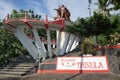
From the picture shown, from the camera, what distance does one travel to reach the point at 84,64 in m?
21.3

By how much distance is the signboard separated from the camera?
20656mm

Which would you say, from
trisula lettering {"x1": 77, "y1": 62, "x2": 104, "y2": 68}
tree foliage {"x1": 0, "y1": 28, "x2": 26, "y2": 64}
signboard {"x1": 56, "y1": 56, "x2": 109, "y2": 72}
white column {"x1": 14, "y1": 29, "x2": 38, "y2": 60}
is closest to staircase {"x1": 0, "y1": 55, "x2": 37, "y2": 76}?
tree foliage {"x1": 0, "y1": 28, "x2": 26, "y2": 64}

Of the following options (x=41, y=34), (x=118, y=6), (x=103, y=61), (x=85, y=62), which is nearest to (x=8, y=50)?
(x=85, y=62)

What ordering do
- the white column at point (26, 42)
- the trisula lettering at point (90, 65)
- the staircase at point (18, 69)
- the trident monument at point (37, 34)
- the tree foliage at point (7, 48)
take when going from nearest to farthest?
the trisula lettering at point (90, 65) < the staircase at point (18, 69) < the trident monument at point (37, 34) < the white column at point (26, 42) < the tree foliage at point (7, 48)

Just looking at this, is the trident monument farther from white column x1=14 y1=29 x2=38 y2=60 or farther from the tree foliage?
the tree foliage

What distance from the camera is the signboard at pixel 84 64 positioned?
67.8ft

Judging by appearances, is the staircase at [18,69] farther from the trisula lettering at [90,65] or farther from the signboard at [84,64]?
the trisula lettering at [90,65]

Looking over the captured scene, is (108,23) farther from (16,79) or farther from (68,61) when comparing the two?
(16,79)

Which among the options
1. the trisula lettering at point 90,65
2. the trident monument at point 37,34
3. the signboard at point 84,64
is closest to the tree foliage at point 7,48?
the trident monument at point 37,34

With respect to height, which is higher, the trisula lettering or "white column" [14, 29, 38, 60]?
"white column" [14, 29, 38, 60]

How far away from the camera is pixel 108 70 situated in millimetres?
20125

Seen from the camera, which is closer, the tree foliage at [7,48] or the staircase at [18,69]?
the staircase at [18,69]

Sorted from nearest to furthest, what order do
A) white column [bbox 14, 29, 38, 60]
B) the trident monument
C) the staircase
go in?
1. the staircase
2. the trident monument
3. white column [bbox 14, 29, 38, 60]

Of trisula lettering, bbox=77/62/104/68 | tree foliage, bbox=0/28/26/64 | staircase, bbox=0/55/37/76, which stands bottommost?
staircase, bbox=0/55/37/76
